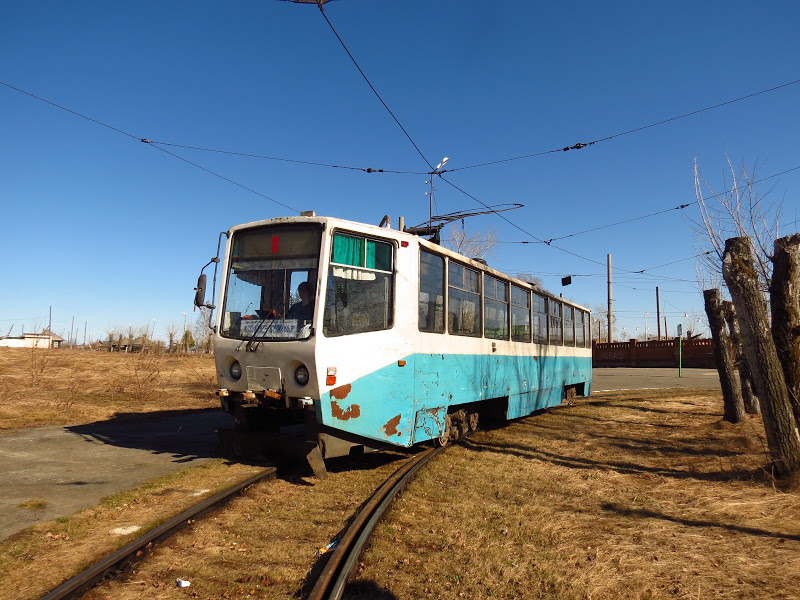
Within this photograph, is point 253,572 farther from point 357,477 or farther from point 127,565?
point 357,477

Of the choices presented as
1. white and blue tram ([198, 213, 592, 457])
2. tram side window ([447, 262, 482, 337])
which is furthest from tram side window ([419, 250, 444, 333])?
tram side window ([447, 262, 482, 337])

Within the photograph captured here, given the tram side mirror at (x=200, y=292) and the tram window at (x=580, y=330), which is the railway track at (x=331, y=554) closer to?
the tram side mirror at (x=200, y=292)

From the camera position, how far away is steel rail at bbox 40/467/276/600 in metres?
3.43

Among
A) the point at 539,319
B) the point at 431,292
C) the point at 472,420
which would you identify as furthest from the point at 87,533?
the point at 539,319

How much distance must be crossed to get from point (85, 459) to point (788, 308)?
10.0 m

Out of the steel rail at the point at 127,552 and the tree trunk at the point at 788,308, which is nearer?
the steel rail at the point at 127,552

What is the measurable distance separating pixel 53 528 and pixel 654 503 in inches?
238

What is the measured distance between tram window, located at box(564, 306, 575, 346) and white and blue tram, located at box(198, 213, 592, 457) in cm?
753

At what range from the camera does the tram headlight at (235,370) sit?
22.7ft

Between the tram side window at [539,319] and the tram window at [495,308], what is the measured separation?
6.68ft

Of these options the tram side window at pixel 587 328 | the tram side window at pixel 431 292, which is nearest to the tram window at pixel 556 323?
the tram side window at pixel 587 328

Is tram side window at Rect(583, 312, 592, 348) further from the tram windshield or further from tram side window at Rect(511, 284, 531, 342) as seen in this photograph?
the tram windshield

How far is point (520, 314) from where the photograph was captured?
11492 mm

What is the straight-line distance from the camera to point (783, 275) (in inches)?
287
